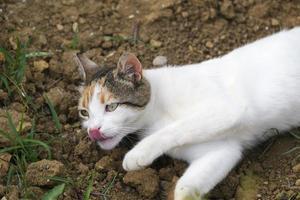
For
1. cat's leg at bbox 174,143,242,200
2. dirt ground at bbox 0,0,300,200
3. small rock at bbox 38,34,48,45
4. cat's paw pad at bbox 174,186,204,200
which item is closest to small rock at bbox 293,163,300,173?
dirt ground at bbox 0,0,300,200

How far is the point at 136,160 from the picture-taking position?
3.99 meters

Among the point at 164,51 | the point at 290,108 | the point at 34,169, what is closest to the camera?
the point at 34,169

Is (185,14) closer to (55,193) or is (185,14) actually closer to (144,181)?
(144,181)

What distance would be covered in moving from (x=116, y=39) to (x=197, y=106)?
1.28 metres

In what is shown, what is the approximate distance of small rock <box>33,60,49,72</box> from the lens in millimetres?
4883

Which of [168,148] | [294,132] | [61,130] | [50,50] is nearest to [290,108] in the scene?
[294,132]

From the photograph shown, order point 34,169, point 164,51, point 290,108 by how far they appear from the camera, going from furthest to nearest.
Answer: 1. point 164,51
2. point 290,108
3. point 34,169

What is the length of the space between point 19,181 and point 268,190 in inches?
61.9

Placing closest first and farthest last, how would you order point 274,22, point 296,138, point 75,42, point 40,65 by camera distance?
point 296,138 < point 40,65 < point 75,42 < point 274,22

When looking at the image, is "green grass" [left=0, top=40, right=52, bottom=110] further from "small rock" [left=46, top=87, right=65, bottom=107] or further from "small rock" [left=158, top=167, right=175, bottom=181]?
"small rock" [left=158, top=167, right=175, bottom=181]

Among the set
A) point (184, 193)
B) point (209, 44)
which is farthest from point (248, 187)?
point (209, 44)

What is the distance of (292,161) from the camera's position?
4223 mm

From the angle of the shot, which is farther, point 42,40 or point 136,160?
point 42,40

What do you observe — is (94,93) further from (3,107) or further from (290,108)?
(290,108)
